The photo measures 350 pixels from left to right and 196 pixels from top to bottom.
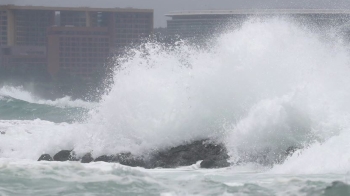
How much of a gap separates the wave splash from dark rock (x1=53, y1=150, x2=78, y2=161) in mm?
228

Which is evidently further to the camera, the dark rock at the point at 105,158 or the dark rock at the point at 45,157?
the dark rock at the point at 45,157

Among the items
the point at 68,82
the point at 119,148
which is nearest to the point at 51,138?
the point at 119,148

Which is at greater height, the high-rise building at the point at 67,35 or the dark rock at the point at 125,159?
the high-rise building at the point at 67,35

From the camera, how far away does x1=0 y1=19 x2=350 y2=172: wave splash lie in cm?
1612

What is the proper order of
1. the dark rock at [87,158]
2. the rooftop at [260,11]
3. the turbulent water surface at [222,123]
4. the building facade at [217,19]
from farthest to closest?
the building facade at [217,19] → the rooftop at [260,11] → the dark rock at [87,158] → the turbulent water surface at [222,123]

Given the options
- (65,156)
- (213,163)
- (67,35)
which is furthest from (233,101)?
(67,35)

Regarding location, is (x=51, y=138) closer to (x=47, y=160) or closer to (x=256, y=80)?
(x=47, y=160)

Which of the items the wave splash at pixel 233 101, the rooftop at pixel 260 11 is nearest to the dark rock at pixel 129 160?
the wave splash at pixel 233 101

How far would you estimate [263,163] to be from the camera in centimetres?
1526

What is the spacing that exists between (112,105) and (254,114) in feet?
11.8

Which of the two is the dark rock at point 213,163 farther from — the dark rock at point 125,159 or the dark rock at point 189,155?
the dark rock at point 125,159

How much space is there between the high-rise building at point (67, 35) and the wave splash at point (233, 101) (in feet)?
245

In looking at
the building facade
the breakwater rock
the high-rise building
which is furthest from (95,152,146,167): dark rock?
the high-rise building

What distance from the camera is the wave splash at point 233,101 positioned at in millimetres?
16125
